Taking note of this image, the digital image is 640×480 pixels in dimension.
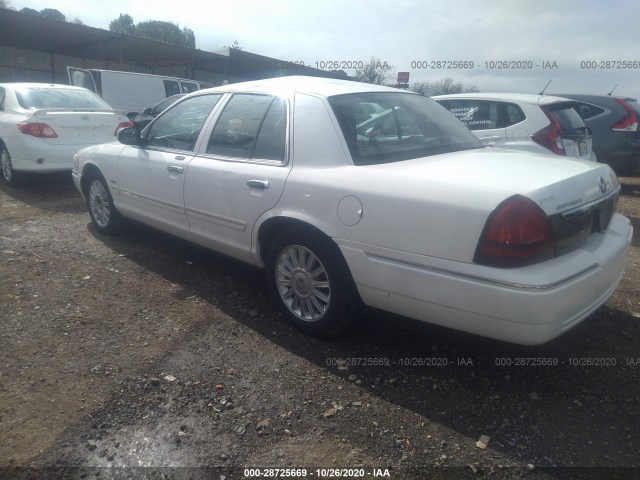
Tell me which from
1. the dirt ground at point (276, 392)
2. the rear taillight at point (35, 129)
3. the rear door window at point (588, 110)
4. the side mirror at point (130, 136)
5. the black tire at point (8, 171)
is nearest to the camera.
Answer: the dirt ground at point (276, 392)

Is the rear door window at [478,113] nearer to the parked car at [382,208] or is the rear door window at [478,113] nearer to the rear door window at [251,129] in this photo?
the parked car at [382,208]

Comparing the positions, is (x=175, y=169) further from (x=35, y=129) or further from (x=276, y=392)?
(x=35, y=129)

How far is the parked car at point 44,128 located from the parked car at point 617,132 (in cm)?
761

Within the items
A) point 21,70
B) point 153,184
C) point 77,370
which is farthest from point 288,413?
point 21,70

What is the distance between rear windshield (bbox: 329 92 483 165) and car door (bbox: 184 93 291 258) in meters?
0.45

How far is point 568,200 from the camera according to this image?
Answer: 101 inches

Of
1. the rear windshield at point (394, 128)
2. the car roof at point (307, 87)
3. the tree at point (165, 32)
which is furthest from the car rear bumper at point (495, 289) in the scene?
the tree at point (165, 32)

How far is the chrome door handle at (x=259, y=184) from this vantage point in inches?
131

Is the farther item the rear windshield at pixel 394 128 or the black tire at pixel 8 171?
the black tire at pixel 8 171

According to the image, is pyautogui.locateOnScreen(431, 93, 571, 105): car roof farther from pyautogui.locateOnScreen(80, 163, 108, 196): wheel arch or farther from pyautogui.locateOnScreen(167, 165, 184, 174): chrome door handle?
pyautogui.locateOnScreen(80, 163, 108, 196): wheel arch

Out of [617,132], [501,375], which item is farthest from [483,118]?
[501,375]

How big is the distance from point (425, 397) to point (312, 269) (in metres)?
1.02

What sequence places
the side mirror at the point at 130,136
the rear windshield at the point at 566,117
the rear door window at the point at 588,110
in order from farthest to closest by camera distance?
the rear door window at the point at 588,110
the rear windshield at the point at 566,117
the side mirror at the point at 130,136

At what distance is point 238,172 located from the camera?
3.54 m
